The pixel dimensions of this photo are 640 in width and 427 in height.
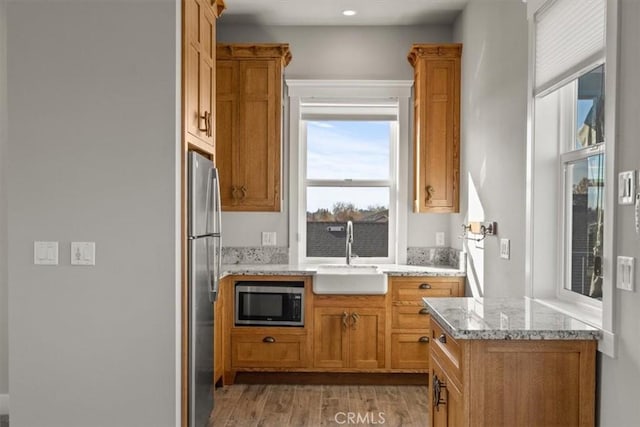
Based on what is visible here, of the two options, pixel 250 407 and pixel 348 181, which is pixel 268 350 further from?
pixel 348 181

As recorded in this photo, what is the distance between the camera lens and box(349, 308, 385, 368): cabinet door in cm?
422

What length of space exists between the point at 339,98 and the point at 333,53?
41 cm

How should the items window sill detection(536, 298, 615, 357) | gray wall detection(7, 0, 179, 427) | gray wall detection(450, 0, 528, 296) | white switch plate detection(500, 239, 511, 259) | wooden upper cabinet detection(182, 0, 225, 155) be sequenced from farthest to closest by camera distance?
white switch plate detection(500, 239, 511, 259) → gray wall detection(450, 0, 528, 296) → wooden upper cabinet detection(182, 0, 225, 155) → gray wall detection(7, 0, 179, 427) → window sill detection(536, 298, 615, 357)

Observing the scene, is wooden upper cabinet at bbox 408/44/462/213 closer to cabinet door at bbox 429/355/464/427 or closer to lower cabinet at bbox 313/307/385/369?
lower cabinet at bbox 313/307/385/369

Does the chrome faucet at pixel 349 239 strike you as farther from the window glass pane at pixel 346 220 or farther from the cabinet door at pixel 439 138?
the cabinet door at pixel 439 138

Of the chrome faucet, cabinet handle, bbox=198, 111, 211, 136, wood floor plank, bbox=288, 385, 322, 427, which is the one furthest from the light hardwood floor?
cabinet handle, bbox=198, 111, 211, 136

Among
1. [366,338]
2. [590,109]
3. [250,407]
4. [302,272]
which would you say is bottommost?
[250,407]

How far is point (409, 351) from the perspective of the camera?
167 inches

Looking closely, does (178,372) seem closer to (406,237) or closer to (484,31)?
(406,237)

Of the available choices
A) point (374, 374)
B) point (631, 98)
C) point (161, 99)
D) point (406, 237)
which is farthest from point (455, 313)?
point (406, 237)

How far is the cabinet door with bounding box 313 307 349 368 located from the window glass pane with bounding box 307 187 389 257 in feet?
2.73

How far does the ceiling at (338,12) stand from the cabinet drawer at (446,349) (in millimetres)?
2789

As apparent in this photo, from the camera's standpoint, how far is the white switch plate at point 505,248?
10.7 ft

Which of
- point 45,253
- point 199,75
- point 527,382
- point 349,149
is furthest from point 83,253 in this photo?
point 349,149
